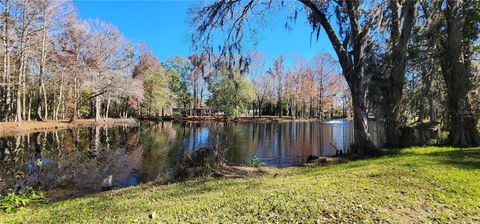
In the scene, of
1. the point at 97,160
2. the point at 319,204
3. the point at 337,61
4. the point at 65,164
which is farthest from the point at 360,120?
the point at 65,164

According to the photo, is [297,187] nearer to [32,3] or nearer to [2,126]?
[2,126]

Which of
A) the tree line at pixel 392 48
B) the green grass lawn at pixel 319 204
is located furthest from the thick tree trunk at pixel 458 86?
the green grass lawn at pixel 319 204

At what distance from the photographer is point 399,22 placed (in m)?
11.0

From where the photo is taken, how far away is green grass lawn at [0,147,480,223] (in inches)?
157

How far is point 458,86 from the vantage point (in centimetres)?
1116

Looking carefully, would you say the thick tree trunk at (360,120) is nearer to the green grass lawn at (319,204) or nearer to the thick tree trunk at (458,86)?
the thick tree trunk at (458,86)

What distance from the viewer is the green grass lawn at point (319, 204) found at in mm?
3994

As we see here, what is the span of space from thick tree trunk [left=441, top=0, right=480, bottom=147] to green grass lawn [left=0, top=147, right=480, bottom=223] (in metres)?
5.86

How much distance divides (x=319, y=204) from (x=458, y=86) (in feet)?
33.2

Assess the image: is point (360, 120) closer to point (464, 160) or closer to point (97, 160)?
point (464, 160)

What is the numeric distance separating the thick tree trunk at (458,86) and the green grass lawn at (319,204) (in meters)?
5.86

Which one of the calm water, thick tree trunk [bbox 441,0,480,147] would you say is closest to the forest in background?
thick tree trunk [bbox 441,0,480,147]

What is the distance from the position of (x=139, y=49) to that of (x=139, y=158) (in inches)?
1400

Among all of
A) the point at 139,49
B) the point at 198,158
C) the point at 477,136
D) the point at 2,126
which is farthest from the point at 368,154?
the point at 139,49
